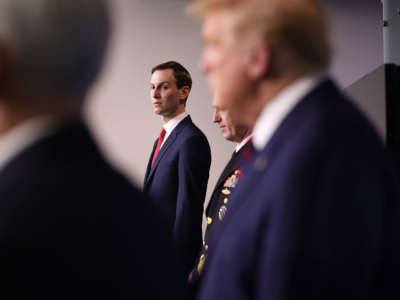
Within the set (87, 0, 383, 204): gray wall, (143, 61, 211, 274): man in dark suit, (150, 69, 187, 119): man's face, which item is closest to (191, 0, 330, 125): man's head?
(143, 61, 211, 274): man in dark suit

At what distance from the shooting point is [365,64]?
4395mm

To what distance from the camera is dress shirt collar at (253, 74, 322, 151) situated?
2.77ft

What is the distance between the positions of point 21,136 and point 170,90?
2057 millimetres

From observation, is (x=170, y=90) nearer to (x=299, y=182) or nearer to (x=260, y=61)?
(x=260, y=61)

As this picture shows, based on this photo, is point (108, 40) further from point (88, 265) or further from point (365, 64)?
point (365, 64)

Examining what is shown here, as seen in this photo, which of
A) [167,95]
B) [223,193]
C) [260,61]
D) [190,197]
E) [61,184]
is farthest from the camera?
[167,95]

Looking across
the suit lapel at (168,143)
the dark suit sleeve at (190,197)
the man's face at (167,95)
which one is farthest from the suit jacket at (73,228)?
the man's face at (167,95)

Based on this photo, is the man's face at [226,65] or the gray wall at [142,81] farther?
the gray wall at [142,81]

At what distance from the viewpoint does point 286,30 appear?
0.83 meters

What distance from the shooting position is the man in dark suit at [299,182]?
747 mm

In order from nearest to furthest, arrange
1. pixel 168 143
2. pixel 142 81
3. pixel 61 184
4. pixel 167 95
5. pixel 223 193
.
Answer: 1. pixel 61 184
2. pixel 223 193
3. pixel 168 143
4. pixel 167 95
5. pixel 142 81

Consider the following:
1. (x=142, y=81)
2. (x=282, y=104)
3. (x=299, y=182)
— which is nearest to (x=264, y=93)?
(x=282, y=104)

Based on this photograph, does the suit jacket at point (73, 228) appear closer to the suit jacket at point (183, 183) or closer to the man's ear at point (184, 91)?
the suit jacket at point (183, 183)

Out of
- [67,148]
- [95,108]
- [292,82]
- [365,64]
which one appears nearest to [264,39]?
[292,82]
